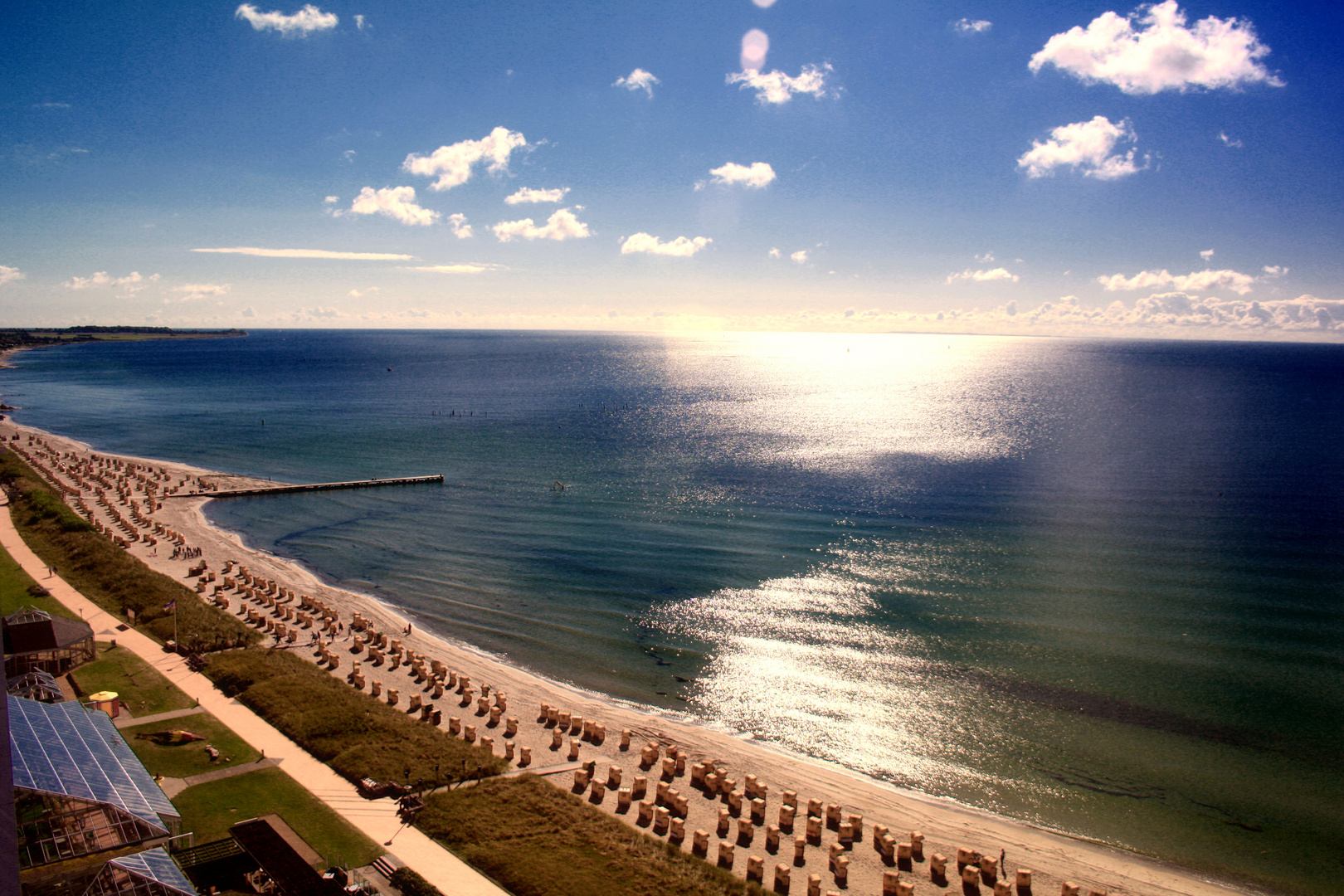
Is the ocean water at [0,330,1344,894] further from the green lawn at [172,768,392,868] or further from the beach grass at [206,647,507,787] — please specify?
the green lawn at [172,768,392,868]

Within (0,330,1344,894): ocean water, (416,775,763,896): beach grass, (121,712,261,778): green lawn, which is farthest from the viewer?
(0,330,1344,894): ocean water

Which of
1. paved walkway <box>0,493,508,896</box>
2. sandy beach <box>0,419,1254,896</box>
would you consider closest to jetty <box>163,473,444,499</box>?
sandy beach <box>0,419,1254,896</box>

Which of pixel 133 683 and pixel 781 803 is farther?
pixel 133 683

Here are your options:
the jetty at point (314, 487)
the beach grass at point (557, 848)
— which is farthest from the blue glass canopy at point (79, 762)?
the jetty at point (314, 487)

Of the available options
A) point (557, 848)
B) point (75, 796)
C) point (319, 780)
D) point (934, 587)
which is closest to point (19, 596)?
point (319, 780)

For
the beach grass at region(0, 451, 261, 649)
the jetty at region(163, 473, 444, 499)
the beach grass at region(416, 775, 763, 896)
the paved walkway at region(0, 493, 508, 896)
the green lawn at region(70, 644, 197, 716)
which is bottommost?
the beach grass at region(416, 775, 763, 896)

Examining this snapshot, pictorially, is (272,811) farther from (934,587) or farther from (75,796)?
(934,587)

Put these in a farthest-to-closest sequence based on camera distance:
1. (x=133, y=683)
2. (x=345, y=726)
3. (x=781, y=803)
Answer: (x=133, y=683) < (x=345, y=726) < (x=781, y=803)
